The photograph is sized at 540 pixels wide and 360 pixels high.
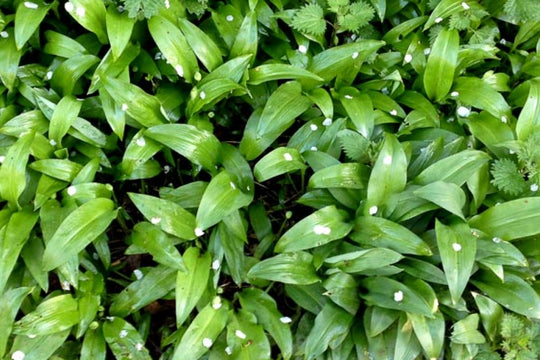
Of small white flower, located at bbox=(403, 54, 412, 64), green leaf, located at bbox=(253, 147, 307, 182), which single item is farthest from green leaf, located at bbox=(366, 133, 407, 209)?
small white flower, located at bbox=(403, 54, 412, 64)

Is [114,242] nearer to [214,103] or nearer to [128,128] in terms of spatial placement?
[128,128]

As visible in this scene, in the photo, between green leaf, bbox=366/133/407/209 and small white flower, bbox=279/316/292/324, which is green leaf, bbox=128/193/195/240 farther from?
green leaf, bbox=366/133/407/209

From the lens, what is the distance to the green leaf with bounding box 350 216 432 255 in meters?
2.27

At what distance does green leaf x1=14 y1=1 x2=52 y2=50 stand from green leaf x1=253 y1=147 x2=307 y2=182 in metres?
1.25

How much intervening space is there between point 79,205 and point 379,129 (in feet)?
4.99

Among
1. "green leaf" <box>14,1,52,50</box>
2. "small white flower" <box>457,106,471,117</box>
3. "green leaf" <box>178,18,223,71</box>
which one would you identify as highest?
"green leaf" <box>14,1,52,50</box>

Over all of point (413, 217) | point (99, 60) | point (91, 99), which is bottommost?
point (413, 217)

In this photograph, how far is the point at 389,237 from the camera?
7.54ft

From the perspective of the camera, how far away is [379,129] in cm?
277

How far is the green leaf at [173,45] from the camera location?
8.36 ft

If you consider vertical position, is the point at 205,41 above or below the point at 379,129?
above

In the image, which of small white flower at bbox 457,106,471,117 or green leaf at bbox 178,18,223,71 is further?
small white flower at bbox 457,106,471,117

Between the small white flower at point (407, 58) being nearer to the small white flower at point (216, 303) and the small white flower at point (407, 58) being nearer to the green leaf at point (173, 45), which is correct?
the green leaf at point (173, 45)

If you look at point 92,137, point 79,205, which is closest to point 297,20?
point 92,137
